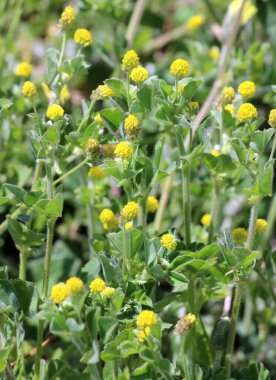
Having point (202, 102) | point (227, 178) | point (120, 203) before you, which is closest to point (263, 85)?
point (202, 102)

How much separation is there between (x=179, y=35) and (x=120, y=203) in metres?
1.04

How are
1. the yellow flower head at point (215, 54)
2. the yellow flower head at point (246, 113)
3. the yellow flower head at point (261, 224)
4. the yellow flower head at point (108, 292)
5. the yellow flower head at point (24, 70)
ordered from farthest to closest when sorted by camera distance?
the yellow flower head at point (215, 54) → the yellow flower head at point (24, 70) → the yellow flower head at point (261, 224) → the yellow flower head at point (246, 113) → the yellow flower head at point (108, 292)

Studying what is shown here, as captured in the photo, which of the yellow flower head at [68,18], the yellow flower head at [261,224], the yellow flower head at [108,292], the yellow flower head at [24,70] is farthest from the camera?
the yellow flower head at [24,70]

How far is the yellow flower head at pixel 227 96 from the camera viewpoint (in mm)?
1223

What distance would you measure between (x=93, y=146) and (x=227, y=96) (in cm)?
26

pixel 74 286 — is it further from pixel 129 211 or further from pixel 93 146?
pixel 93 146

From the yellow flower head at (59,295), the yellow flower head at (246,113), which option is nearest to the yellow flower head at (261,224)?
the yellow flower head at (246,113)

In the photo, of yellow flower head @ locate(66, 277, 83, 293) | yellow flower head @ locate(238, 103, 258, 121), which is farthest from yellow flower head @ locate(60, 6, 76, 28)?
yellow flower head @ locate(66, 277, 83, 293)

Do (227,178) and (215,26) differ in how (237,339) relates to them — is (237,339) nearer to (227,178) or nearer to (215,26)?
(227,178)

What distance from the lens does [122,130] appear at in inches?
44.0

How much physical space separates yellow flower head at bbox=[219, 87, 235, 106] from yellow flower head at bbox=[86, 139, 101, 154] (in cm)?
25

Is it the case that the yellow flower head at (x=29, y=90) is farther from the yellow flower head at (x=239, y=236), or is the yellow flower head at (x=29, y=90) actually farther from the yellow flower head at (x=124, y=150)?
the yellow flower head at (x=239, y=236)

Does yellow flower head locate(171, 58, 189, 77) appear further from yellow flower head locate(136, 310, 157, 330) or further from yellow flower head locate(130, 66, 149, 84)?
yellow flower head locate(136, 310, 157, 330)

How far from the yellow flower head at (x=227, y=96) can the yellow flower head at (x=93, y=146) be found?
246 millimetres
